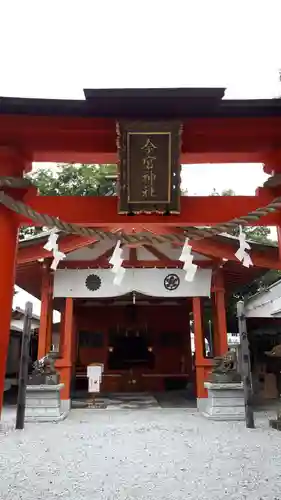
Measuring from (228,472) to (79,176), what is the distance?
14.6 metres

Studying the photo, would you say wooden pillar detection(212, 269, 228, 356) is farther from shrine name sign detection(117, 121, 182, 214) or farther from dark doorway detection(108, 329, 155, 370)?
shrine name sign detection(117, 121, 182, 214)

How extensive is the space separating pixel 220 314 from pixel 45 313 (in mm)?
4846

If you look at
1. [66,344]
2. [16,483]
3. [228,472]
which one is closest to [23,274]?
[66,344]

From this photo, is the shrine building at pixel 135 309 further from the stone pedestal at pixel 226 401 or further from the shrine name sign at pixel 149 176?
the shrine name sign at pixel 149 176

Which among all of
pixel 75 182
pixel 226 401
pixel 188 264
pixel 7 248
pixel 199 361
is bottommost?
pixel 226 401

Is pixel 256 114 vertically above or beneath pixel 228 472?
above

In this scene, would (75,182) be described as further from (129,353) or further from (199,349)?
(199,349)

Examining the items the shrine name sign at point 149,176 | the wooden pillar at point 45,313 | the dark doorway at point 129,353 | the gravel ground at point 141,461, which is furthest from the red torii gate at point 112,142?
the dark doorway at point 129,353

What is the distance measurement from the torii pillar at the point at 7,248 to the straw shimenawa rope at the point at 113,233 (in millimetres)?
244

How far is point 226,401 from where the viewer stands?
9383 millimetres

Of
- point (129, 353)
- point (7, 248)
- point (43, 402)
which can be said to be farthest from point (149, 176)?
point (129, 353)

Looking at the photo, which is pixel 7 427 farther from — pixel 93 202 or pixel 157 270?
pixel 93 202

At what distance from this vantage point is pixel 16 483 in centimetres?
475

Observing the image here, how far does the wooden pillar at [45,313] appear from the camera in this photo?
10828 mm
